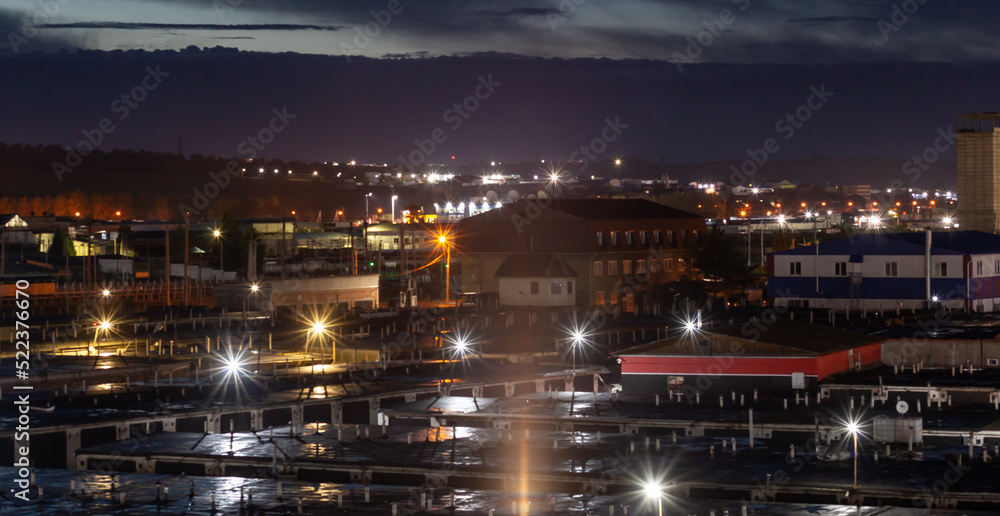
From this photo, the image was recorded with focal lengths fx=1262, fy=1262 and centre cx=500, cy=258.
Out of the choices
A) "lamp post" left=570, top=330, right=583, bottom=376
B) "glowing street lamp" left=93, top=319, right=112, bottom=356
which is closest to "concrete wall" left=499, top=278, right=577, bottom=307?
"lamp post" left=570, top=330, right=583, bottom=376

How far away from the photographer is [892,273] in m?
46.9

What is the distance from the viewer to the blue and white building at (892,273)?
4556 cm

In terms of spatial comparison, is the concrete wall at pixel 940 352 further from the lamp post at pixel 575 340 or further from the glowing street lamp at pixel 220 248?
the glowing street lamp at pixel 220 248

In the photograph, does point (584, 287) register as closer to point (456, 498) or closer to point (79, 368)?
point (79, 368)

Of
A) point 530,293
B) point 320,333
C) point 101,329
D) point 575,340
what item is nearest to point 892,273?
point 530,293

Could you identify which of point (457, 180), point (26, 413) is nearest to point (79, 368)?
point (26, 413)

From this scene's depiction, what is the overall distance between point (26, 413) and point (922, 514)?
53.3 ft

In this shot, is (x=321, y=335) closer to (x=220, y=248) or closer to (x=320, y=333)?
(x=320, y=333)

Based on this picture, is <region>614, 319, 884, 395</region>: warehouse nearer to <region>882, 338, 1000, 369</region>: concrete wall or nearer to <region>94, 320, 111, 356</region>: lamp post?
<region>882, 338, 1000, 369</region>: concrete wall

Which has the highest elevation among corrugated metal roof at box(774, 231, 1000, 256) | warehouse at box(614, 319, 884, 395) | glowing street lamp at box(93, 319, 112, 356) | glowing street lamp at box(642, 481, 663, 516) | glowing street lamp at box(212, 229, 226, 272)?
glowing street lamp at box(212, 229, 226, 272)

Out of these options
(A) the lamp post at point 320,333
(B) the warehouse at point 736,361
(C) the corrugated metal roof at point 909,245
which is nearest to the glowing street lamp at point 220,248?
(A) the lamp post at point 320,333

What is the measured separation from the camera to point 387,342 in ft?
122

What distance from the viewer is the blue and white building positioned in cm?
4556

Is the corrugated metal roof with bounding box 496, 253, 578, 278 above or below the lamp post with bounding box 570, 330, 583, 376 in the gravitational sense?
above
